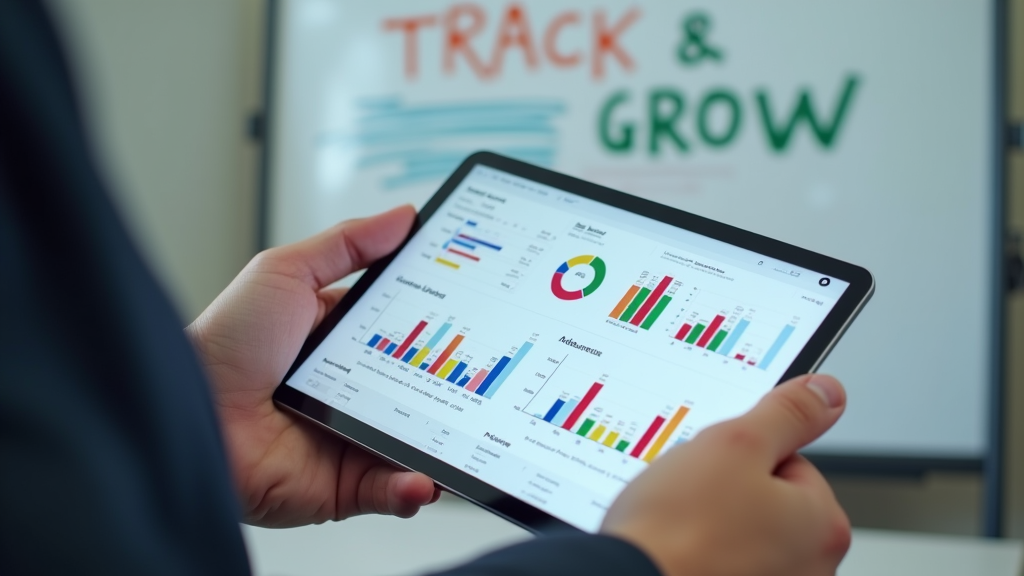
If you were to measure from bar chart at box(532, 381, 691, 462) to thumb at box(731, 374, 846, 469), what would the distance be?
0.10 metres

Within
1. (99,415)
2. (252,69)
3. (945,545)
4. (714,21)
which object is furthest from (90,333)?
(252,69)

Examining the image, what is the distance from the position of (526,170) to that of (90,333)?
0.57m

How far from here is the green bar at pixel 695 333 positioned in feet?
1.95

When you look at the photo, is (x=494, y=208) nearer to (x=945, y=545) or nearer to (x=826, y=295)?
(x=826, y=295)

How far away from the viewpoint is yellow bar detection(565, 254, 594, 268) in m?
0.68

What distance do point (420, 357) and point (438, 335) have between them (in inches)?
0.9

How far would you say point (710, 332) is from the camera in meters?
0.59

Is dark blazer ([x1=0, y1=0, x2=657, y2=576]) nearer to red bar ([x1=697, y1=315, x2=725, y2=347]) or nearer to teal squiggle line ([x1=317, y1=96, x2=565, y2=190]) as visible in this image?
red bar ([x1=697, y1=315, x2=725, y2=347])

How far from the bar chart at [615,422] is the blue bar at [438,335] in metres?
0.12

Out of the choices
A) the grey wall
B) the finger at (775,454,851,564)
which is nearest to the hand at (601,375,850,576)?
Result: the finger at (775,454,851,564)

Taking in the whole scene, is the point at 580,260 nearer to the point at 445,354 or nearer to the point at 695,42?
the point at 445,354

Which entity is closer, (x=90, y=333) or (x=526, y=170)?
(x=90, y=333)

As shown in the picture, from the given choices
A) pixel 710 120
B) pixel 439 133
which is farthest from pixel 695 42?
pixel 439 133

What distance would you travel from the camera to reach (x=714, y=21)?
1.30 meters
